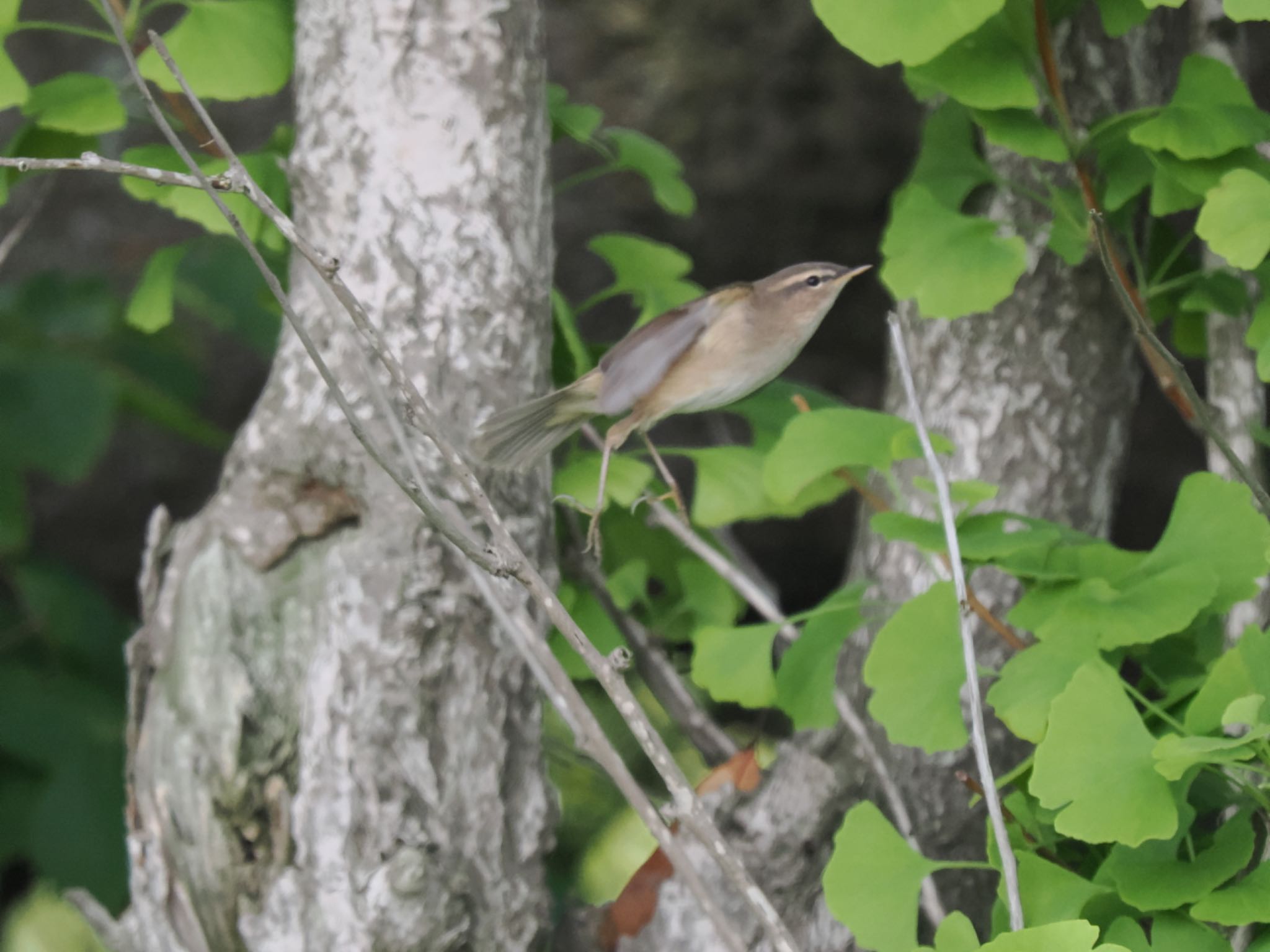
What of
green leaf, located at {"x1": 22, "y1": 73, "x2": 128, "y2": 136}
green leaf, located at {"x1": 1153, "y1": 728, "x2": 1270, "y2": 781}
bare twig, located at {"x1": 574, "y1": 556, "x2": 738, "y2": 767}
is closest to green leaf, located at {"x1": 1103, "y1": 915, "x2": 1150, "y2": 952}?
green leaf, located at {"x1": 1153, "y1": 728, "x2": 1270, "y2": 781}

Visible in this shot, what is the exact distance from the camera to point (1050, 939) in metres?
0.72

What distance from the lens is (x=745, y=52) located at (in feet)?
6.43

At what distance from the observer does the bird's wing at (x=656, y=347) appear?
824 mm

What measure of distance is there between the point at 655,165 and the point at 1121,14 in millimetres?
539

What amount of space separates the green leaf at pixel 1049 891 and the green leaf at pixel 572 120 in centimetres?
86

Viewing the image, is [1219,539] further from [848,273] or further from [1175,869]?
[848,273]

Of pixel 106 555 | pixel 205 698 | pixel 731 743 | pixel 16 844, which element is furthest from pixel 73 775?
pixel 731 743

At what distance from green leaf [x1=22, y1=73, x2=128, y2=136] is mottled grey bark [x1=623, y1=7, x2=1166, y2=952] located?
0.87 metres

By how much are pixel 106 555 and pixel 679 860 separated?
1896 millimetres

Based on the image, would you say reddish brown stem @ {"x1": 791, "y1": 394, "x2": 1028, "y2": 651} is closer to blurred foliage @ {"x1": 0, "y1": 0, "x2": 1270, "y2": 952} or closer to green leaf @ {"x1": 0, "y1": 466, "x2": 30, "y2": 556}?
blurred foliage @ {"x1": 0, "y1": 0, "x2": 1270, "y2": 952}

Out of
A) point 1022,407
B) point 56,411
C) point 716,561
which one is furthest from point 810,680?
point 56,411

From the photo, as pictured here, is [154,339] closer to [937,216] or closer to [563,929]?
[563,929]

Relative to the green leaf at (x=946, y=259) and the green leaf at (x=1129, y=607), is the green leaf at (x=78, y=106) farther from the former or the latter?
the green leaf at (x=1129, y=607)

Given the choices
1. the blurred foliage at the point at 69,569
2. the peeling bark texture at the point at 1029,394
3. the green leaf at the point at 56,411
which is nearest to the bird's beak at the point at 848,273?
the peeling bark texture at the point at 1029,394
